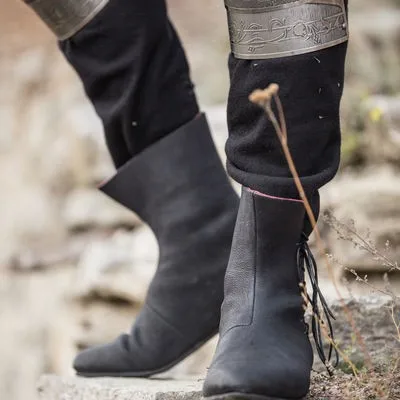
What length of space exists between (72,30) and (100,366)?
0.57m

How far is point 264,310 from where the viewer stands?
3.99ft

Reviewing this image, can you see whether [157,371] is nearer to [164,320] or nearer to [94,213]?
[164,320]

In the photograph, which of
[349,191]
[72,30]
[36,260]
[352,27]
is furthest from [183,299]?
[352,27]

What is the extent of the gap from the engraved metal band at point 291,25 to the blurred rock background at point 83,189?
1.20 meters

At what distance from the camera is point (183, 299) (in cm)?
153

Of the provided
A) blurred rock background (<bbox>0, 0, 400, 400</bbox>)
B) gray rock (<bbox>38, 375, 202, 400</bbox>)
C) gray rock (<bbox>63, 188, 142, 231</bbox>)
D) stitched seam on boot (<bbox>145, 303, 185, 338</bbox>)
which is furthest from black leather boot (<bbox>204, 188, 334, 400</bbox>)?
gray rock (<bbox>63, 188, 142, 231</bbox>)

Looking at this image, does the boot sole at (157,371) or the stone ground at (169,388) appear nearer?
the stone ground at (169,388)

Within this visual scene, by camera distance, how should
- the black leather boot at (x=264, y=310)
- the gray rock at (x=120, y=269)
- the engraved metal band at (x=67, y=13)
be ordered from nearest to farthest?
the black leather boot at (x=264, y=310) < the engraved metal band at (x=67, y=13) < the gray rock at (x=120, y=269)

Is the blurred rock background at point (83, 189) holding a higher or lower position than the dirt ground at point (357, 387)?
lower

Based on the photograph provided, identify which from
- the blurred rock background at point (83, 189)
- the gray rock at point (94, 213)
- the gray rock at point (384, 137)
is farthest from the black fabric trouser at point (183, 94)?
the gray rock at point (94, 213)

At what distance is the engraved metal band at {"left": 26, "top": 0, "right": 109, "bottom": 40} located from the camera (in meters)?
1.47

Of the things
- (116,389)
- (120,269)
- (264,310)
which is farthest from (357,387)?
(120,269)

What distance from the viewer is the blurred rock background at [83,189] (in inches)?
119

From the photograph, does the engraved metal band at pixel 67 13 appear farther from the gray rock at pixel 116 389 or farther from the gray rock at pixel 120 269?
the gray rock at pixel 120 269
